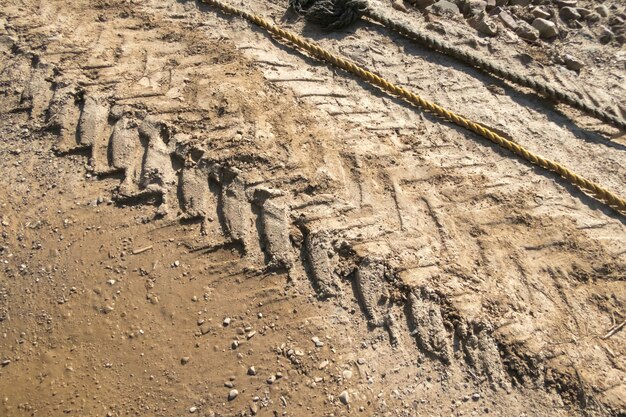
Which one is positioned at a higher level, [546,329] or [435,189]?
[435,189]

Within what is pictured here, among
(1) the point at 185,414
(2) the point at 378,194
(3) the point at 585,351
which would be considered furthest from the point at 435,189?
(1) the point at 185,414

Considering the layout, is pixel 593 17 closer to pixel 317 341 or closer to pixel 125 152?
pixel 317 341

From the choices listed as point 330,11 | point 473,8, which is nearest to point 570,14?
point 473,8

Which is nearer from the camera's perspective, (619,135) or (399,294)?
(399,294)

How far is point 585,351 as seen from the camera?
291 centimetres

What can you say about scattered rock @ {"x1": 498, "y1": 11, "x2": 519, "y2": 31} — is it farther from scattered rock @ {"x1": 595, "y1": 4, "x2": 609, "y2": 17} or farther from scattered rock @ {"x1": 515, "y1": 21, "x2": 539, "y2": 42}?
scattered rock @ {"x1": 595, "y1": 4, "x2": 609, "y2": 17}

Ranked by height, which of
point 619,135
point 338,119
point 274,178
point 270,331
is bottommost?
point 270,331

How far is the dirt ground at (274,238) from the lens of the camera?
270 centimetres

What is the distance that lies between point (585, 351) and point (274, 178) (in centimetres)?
244

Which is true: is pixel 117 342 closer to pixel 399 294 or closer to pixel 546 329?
pixel 399 294

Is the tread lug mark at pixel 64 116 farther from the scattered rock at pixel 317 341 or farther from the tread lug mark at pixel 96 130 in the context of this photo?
the scattered rock at pixel 317 341

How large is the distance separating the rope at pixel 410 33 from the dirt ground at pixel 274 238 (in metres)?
0.18

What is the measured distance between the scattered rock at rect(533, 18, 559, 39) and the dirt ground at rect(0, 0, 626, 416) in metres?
1.39

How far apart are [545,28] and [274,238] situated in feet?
14.7
